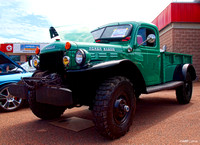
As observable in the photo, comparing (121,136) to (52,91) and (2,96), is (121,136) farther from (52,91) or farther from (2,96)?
(2,96)

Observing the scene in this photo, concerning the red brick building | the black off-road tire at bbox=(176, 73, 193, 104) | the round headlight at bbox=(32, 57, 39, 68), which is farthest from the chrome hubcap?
the red brick building

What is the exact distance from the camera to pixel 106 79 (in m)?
3.13

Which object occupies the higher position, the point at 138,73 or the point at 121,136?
the point at 138,73

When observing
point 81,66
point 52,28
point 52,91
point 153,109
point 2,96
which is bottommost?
point 153,109

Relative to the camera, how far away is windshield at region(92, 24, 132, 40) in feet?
13.7

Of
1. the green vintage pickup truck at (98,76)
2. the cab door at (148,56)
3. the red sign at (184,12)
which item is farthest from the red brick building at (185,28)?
the green vintage pickup truck at (98,76)

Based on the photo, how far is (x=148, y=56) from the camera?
4488 millimetres

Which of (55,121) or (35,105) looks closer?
(35,105)

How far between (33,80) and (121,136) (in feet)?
5.46

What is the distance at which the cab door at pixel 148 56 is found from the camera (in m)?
4.32

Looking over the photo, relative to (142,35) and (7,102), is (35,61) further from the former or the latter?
(142,35)

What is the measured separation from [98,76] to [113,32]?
1.42 metres

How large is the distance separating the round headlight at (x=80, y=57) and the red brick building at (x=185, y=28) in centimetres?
971

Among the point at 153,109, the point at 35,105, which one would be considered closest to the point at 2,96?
the point at 35,105
